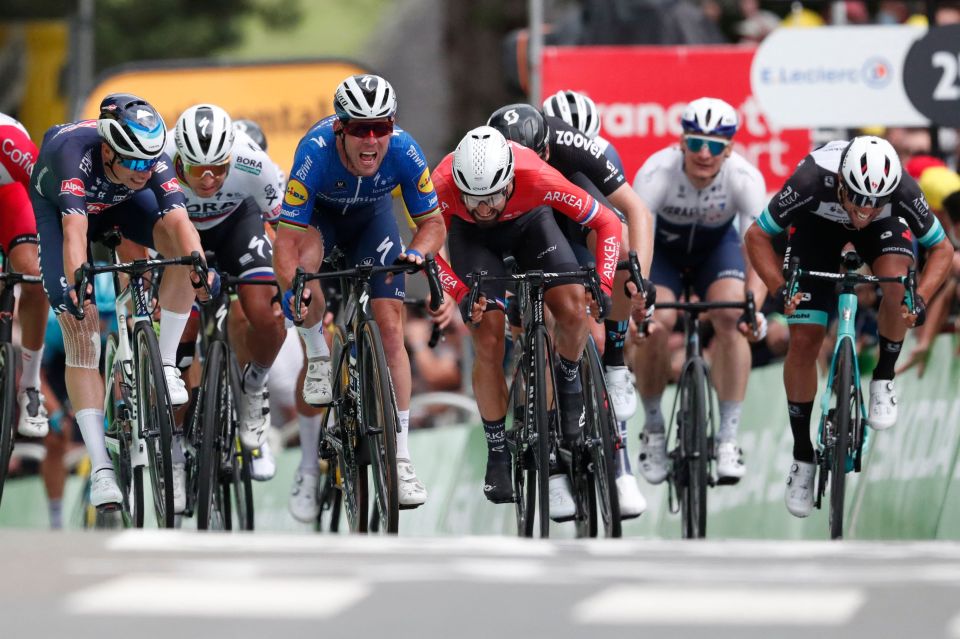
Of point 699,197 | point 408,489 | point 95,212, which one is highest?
Answer: point 699,197

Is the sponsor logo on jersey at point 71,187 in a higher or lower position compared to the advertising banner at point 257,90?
lower

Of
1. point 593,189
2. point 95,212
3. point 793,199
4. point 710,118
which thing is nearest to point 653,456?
point 593,189

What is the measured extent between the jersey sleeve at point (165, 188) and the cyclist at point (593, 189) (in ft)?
5.56

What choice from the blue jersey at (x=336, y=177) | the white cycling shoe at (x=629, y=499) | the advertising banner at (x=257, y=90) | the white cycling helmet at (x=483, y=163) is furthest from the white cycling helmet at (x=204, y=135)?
the advertising banner at (x=257, y=90)

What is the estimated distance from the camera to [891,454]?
35.4 feet

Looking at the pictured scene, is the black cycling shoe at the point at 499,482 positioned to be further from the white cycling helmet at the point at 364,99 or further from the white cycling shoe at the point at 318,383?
the white cycling helmet at the point at 364,99

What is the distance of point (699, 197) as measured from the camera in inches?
409

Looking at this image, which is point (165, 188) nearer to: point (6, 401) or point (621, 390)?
point (6, 401)

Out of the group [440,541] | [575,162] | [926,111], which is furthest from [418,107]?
[440,541]

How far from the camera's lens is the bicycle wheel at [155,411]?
8.33 meters

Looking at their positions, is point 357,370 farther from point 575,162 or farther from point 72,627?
point 72,627

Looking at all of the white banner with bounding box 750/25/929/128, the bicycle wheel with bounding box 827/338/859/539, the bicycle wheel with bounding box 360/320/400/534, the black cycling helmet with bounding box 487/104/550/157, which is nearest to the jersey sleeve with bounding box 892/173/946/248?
the bicycle wheel with bounding box 827/338/859/539

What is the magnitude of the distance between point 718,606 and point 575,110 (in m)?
6.34

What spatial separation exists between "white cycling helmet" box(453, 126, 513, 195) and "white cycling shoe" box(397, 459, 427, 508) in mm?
1316
